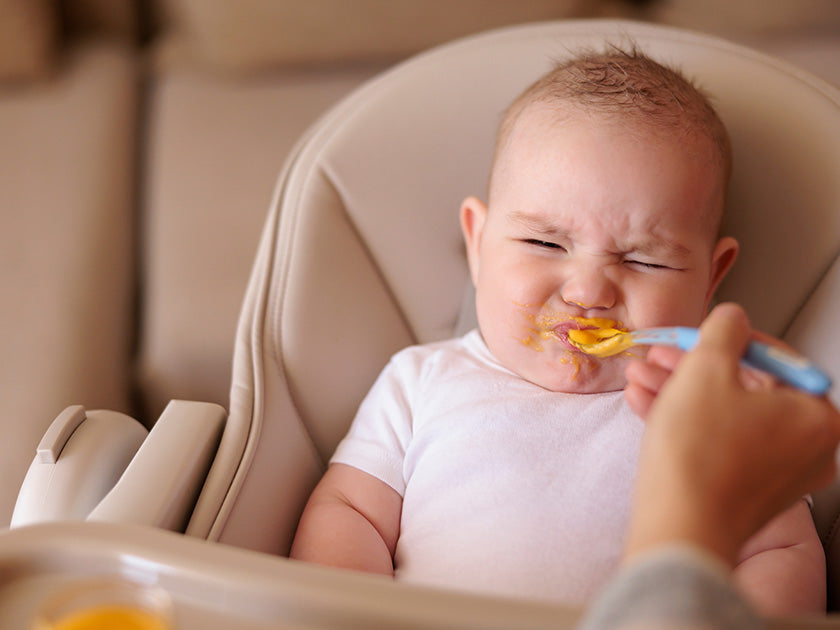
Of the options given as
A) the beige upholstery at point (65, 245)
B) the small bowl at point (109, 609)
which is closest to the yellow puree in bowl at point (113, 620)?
the small bowl at point (109, 609)

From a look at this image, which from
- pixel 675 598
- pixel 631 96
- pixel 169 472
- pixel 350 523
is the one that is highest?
pixel 631 96

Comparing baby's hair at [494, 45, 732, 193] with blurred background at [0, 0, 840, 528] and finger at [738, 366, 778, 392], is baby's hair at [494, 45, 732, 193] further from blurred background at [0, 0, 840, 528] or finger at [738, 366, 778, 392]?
blurred background at [0, 0, 840, 528]

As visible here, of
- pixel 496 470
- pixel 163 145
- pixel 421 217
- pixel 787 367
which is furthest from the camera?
pixel 163 145

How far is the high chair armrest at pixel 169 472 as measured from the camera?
33.7 inches

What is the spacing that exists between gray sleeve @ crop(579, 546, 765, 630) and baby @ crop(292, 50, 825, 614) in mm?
425

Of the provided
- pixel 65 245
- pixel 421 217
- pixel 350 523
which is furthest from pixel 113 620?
pixel 65 245

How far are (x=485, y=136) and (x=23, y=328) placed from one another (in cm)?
95

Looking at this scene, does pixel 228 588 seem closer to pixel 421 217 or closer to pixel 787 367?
pixel 787 367

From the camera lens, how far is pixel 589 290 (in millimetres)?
998

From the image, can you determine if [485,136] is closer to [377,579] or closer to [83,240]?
[377,579]

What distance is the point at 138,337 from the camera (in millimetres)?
1729

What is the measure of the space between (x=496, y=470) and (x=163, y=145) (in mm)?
1186

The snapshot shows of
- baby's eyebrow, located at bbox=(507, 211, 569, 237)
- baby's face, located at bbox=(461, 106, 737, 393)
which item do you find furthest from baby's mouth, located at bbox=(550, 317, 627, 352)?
baby's eyebrow, located at bbox=(507, 211, 569, 237)

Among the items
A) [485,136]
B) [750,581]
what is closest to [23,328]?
[485,136]
